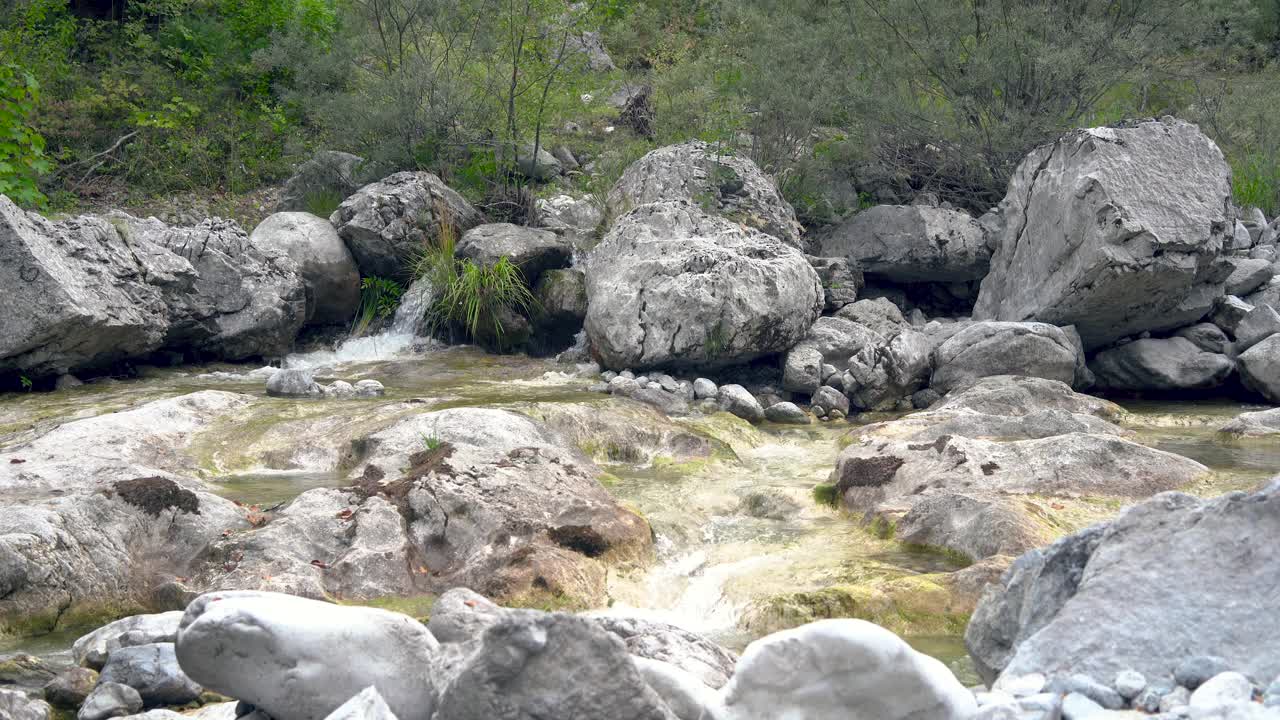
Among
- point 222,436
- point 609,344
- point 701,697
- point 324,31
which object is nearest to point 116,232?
point 222,436

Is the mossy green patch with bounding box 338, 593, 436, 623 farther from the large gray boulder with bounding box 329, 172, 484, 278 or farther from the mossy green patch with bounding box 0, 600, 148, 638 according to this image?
the large gray boulder with bounding box 329, 172, 484, 278

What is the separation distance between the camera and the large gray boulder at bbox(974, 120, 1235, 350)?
409 inches

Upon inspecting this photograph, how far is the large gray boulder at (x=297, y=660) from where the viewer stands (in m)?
3.04

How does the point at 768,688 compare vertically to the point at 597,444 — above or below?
above

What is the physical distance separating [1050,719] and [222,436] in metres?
6.27

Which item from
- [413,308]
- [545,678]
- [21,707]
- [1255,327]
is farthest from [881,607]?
[413,308]

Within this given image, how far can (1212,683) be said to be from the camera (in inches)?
102

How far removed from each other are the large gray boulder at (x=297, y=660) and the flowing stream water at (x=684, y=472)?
1.74 meters

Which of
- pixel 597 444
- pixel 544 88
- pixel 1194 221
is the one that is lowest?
pixel 597 444

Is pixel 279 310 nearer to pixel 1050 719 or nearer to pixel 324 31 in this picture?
pixel 324 31

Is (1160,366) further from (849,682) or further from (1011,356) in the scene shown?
(849,682)

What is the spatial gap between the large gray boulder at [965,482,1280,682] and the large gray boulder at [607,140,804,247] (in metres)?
9.25

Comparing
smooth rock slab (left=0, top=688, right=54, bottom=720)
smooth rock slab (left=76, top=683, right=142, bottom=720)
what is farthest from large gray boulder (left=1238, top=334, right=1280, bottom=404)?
smooth rock slab (left=0, top=688, right=54, bottom=720)

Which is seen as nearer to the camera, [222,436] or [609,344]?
[222,436]
